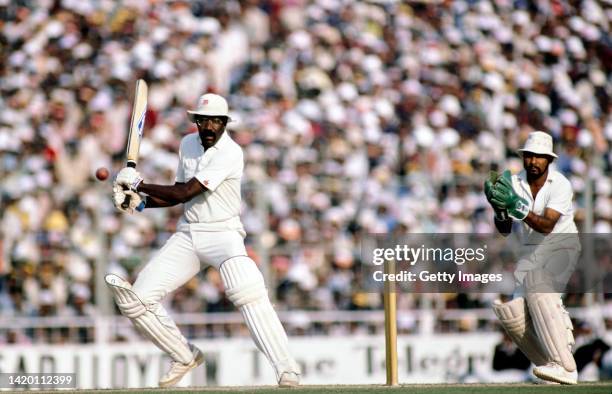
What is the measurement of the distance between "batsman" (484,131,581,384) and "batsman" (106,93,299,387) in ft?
5.19

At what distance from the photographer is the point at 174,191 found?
820 cm

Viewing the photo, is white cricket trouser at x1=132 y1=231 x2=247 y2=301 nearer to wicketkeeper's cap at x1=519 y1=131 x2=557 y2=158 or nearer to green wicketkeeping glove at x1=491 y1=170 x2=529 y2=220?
green wicketkeeping glove at x1=491 y1=170 x2=529 y2=220

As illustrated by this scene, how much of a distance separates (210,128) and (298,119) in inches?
256

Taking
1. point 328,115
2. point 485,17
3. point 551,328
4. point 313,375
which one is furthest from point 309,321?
point 485,17

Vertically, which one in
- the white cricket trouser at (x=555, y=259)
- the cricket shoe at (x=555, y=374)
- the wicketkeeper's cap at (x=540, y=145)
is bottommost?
the cricket shoe at (x=555, y=374)

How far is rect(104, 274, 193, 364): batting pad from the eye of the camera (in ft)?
27.1

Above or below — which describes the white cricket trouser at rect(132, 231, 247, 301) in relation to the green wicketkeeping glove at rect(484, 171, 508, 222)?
below

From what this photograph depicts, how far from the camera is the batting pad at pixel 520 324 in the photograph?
8.70 m

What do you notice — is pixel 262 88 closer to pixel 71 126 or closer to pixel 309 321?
pixel 71 126

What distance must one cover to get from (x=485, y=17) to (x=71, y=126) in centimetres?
588

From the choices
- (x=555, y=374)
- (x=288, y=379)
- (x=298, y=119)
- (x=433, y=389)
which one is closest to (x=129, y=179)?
(x=288, y=379)

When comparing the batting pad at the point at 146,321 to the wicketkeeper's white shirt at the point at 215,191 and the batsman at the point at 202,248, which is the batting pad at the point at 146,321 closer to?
the batsman at the point at 202,248

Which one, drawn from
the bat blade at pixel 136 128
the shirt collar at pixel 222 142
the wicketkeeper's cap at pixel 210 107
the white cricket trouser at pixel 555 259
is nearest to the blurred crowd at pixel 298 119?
the bat blade at pixel 136 128

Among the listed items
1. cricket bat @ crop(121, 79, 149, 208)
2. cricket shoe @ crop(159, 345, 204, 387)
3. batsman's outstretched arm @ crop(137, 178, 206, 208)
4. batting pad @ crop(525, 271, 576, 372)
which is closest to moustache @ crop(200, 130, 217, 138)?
batsman's outstretched arm @ crop(137, 178, 206, 208)
